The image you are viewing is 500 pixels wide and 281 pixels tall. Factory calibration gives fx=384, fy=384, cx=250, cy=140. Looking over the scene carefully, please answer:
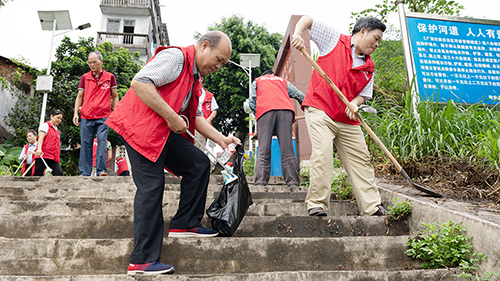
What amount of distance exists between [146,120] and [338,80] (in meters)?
1.92

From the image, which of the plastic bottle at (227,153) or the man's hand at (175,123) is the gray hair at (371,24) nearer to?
the plastic bottle at (227,153)

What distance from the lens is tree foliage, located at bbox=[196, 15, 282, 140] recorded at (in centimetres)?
2167

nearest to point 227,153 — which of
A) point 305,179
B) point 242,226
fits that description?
point 242,226

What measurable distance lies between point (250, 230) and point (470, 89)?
4.46 meters

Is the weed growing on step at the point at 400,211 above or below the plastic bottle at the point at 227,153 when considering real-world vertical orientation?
below

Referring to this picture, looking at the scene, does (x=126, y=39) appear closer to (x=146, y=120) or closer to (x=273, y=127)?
(x=273, y=127)

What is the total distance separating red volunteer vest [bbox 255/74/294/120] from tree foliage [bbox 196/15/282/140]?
15800 mm

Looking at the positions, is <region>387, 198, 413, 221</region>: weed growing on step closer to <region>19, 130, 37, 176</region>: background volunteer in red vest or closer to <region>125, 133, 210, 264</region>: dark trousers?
<region>125, 133, 210, 264</region>: dark trousers

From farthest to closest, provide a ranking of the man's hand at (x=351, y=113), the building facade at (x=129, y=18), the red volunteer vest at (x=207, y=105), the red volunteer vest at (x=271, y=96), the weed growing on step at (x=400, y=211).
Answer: the building facade at (x=129, y=18) < the red volunteer vest at (x=207, y=105) < the red volunteer vest at (x=271, y=96) < the man's hand at (x=351, y=113) < the weed growing on step at (x=400, y=211)

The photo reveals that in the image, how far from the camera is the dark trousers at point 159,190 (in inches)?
91.3

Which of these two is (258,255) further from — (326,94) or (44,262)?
(326,94)

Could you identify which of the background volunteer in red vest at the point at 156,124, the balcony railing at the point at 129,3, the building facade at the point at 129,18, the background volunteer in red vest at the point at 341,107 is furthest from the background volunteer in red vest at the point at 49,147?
the balcony railing at the point at 129,3

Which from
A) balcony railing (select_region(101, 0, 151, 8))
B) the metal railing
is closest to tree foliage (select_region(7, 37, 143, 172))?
the metal railing

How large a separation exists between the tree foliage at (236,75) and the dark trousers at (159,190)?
18632 millimetres
